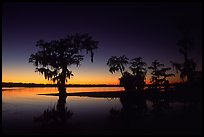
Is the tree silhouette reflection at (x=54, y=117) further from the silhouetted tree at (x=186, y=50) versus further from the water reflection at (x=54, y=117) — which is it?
the silhouetted tree at (x=186, y=50)

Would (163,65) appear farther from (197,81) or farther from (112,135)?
(112,135)

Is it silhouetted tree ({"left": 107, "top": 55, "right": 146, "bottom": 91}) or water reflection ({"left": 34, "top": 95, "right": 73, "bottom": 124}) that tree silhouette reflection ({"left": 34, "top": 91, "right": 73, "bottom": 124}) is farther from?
silhouetted tree ({"left": 107, "top": 55, "right": 146, "bottom": 91})

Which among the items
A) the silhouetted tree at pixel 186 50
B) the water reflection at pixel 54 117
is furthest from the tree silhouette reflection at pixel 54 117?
the silhouetted tree at pixel 186 50

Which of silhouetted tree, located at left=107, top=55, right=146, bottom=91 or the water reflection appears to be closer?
the water reflection

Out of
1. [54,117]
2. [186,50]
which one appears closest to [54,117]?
[54,117]

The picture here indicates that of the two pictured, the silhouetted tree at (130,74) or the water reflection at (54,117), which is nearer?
the water reflection at (54,117)

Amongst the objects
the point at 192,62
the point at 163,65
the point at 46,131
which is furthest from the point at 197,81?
the point at 46,131

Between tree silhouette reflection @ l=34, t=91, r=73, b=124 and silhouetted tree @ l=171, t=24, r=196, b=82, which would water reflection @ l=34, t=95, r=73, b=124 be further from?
silhouetted tree @ l=171, t=24, r=196, b=82

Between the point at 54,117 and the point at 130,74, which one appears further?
the point at 130,74

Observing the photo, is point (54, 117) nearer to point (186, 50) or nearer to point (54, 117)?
point (54, 117)

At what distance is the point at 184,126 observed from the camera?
497 inches

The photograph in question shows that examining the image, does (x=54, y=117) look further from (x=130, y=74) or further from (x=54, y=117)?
(x=130, y=74)

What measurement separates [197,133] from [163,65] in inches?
1370

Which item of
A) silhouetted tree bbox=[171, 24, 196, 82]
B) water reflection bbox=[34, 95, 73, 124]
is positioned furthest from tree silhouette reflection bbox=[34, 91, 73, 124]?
silhouetted tree bbox=[171, 24, 196, 82]
